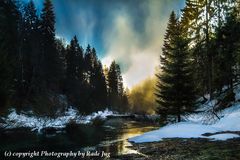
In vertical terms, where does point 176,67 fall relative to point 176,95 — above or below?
above

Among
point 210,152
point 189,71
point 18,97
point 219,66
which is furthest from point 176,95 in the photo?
point 18,97

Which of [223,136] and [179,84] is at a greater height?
[179,84]

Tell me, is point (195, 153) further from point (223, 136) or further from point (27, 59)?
point (27, 59)

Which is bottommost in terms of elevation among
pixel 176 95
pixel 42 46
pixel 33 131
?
pixel 33 131

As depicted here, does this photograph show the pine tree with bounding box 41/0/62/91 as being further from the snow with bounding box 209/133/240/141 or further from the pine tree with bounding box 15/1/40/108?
the snow with bounding box 209/133/240/141

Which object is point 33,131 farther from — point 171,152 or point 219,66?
point 219,66

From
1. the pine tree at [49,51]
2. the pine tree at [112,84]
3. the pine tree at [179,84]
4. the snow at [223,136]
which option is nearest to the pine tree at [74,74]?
the pine tree at [49,51]

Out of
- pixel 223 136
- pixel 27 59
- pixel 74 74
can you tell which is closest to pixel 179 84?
pixel 223 136

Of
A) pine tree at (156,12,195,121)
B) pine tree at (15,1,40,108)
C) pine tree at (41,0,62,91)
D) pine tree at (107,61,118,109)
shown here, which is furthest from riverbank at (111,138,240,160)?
pine tree at (107,61,118,109)

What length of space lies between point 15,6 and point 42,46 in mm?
8738

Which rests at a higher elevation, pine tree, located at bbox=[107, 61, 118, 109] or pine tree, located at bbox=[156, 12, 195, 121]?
pine tree, located at bbox=[107, 61, 118, 109]

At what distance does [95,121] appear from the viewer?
39281mm

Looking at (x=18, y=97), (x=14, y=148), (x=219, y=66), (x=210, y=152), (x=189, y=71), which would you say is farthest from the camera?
(x=18, y=97)

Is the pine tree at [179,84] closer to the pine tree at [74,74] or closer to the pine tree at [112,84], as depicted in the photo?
the pine tree at [74,74]
